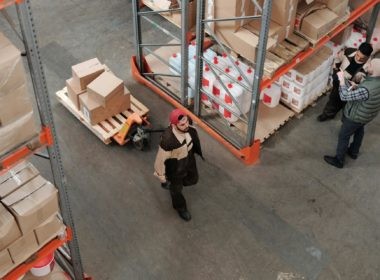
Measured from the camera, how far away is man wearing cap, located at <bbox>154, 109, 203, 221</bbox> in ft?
20.3

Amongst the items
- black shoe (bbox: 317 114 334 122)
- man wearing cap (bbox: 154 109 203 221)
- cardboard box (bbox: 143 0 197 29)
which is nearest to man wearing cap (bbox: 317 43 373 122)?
black shoe (bbox: 317 114 334 122)

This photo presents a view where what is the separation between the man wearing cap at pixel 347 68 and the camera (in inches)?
285

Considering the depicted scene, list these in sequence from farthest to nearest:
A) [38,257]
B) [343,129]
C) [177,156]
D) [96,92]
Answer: [96,92]
[343,129]
[177,156]
[38,257]

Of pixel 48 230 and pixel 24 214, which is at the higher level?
pixel 24 214

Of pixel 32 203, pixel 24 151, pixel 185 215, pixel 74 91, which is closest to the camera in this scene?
pixel 24 151

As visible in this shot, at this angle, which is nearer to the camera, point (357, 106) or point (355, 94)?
point (355, 94)

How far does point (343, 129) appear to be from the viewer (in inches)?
293

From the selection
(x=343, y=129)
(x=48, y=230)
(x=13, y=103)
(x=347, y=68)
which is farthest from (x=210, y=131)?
(x=13, y=103)

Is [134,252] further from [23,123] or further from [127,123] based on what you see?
[23,123]

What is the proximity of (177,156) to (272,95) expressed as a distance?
2.53 metres

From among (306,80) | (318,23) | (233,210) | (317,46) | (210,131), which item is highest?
(318,23)

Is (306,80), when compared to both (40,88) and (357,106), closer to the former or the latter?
(357,106)

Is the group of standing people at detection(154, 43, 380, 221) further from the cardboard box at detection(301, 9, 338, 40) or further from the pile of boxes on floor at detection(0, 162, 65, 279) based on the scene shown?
the pile of boxes on floor at detection(0, 162, 65, 279)

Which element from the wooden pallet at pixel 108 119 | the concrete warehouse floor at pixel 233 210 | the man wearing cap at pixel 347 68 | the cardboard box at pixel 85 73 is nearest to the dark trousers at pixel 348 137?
the concrete warehouse floor at pixel 233 210
